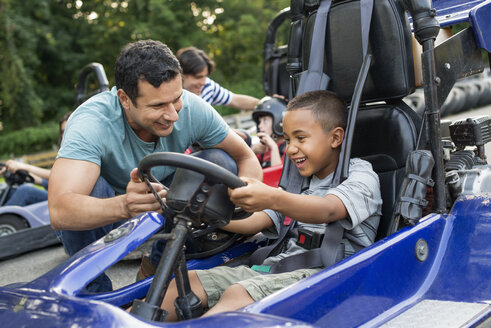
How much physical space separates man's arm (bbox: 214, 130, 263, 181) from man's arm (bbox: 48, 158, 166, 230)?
0.75 metres

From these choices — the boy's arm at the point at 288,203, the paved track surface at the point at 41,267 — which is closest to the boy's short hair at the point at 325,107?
the boy's arm at the point at 288,203

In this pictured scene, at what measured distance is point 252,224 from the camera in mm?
2248

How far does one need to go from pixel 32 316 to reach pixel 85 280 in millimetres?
183

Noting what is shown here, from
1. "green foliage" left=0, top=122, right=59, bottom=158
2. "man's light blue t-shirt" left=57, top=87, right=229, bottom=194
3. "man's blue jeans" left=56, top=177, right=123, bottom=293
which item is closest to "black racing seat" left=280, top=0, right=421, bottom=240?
"man's light blue t-shirt" left=57, top=87, right=229, bottom=194

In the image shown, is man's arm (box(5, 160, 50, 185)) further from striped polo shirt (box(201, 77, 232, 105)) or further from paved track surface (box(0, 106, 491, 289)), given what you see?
striped polo shirt (box(201, 77, 232, 105))

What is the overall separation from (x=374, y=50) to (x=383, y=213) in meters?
0.69

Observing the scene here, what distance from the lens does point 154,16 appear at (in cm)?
1909

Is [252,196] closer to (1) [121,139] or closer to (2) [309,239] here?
(2) [309,239]

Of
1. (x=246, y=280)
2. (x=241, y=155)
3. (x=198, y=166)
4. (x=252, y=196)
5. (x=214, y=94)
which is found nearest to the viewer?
(x=198, y=166)

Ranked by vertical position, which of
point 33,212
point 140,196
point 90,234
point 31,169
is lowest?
point 33,212

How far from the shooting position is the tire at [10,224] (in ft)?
15.1

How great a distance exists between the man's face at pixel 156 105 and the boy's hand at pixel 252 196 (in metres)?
0.78

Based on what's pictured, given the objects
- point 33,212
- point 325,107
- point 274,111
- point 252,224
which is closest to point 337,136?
point 325,107

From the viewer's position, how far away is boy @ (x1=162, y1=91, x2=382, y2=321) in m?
1.75
